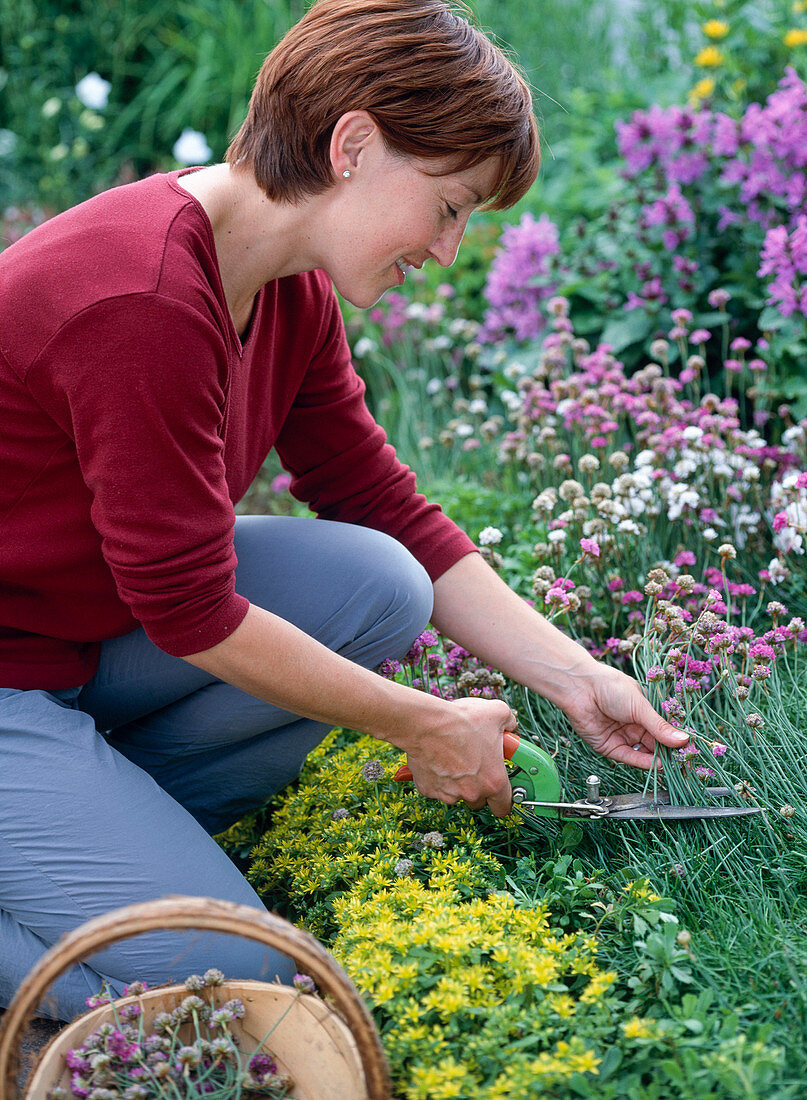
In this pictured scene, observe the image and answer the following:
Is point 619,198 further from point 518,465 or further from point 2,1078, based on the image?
point 2,1078

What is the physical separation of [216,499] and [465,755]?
0.58m

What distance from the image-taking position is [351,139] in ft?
5.15

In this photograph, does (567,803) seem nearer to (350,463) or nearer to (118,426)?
(350,463)

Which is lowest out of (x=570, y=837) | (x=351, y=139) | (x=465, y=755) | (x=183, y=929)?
(x=570, y=837)

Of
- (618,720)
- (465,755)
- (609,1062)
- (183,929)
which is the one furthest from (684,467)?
(183,929)

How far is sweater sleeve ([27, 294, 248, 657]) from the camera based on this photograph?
56.1 inches

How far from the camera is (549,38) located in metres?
5.82

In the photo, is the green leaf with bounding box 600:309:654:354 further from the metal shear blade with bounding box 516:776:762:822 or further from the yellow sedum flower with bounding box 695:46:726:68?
the metal shear blade with bounding box 516:776:762:822

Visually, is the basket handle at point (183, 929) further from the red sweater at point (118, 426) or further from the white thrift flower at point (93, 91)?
the white thrift flower at point (93, 91)

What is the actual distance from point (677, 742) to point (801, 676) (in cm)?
51

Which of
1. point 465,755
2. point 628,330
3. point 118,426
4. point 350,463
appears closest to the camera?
point 118,426

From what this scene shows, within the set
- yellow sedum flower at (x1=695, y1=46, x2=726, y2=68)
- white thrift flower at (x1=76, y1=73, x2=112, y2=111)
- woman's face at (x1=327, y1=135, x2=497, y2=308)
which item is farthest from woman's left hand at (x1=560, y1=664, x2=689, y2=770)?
white thrift flower at (x1=76, y1=73, x2=112, y2=111)

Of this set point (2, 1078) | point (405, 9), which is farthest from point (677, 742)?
point (405, 9)

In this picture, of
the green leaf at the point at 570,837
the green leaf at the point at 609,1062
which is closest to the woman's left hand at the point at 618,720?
the green leaf at the point at 570,837
